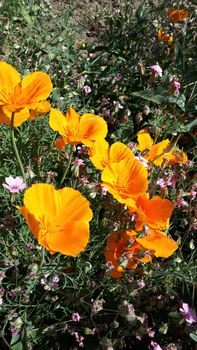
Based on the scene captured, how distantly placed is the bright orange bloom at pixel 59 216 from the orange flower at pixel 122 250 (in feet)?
0.78

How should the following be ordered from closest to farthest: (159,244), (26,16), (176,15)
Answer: (159,244)
(176,15)
(26,16)

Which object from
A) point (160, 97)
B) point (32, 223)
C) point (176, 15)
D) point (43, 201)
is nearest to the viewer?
point (32, 223)

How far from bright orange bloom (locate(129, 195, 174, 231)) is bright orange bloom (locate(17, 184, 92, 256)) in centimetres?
24

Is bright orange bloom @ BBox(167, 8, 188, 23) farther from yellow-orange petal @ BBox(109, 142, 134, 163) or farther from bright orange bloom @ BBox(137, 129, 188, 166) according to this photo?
yellow-orange petal @ BBox(109, 142, 134, 163)

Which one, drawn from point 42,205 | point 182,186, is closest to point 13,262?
point 42,205

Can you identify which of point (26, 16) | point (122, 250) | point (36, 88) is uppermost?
point (36, 88)

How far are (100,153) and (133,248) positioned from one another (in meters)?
0.39

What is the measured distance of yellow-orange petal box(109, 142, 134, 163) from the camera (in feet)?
6.19

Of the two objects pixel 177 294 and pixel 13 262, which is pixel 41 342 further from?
pixel 177 294

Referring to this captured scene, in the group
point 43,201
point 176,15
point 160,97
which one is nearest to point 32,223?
point 43,201

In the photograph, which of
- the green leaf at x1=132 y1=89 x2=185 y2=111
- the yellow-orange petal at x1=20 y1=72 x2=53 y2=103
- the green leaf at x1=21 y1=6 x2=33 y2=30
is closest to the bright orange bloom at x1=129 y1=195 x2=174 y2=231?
the yellow-orange petal at x1=20 y1=72 x2=53 y2=103

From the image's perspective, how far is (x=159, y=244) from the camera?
1722mm

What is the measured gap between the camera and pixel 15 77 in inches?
72.1

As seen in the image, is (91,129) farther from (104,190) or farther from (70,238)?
(70,238)
